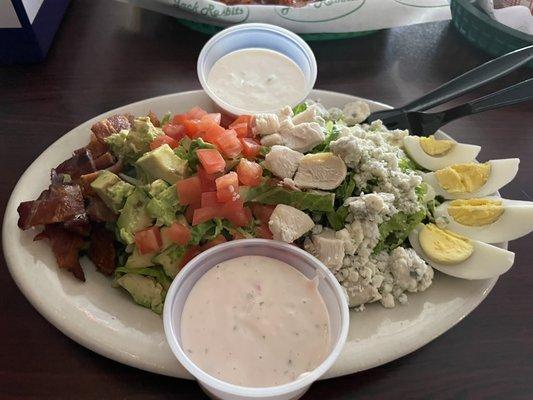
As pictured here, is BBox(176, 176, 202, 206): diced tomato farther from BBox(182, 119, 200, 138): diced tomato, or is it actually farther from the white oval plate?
the white oval plate

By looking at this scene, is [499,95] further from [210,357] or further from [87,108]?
[87,108]

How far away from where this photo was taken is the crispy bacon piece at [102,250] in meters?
1.52

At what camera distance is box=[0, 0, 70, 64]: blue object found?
223 centimetres

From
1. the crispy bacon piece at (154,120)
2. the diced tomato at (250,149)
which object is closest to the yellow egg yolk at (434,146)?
the diced tomato at (250,149)

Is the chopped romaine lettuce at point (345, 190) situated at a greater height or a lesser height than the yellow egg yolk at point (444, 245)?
greater

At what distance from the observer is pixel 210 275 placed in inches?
55.0

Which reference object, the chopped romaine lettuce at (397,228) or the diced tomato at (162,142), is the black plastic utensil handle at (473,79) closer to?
the chopped romaine lettuce at (397,228)

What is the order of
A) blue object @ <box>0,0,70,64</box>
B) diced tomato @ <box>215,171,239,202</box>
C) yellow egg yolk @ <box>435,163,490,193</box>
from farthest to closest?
blue object @ <box>0,0,70,64</box> < yellow egg yolk @ <box>435,163,490,193</box> < diced tomato @ <box>215,171,239,202</box>

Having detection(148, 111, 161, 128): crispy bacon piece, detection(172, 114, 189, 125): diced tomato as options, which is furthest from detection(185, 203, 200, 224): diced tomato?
detection(148, 111, 161, 128): crispy bacon piece

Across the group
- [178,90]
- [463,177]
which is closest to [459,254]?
[463,177]

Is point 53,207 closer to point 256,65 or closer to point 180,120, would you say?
point 180,120

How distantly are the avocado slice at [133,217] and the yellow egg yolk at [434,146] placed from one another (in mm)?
877

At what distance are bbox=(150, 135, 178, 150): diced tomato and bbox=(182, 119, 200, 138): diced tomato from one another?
51 mm

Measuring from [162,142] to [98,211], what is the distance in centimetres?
27
